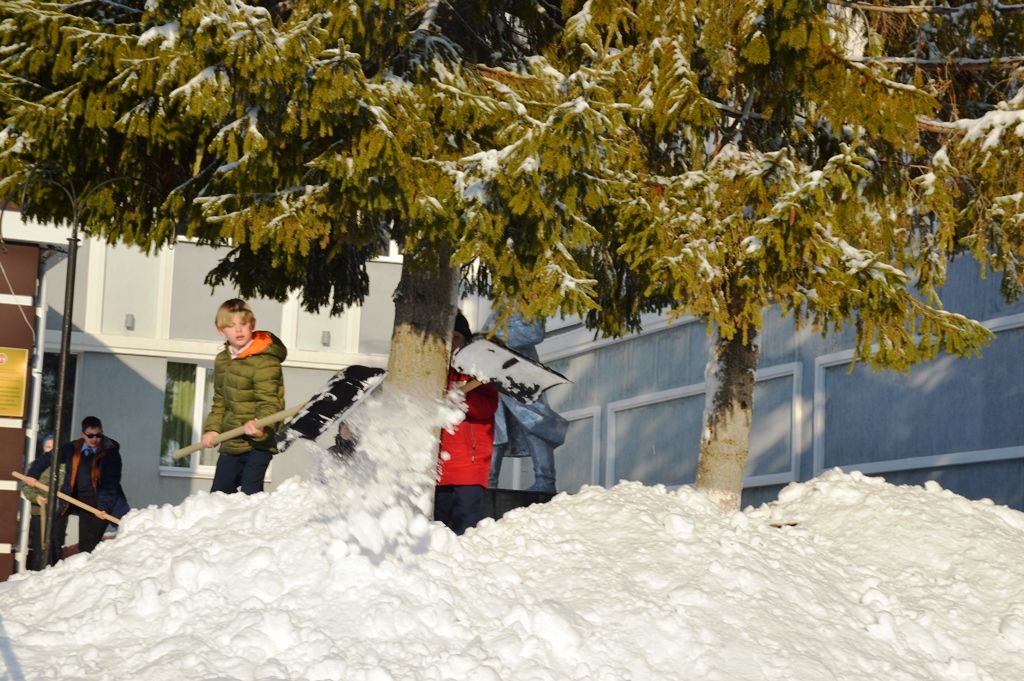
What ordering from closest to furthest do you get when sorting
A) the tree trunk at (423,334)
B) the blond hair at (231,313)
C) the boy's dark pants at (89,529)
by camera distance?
the blond hair at (231,313) < the tree trunk at (423,334) < the boy's dark pants at (89,529)

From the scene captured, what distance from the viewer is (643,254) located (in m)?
7.83

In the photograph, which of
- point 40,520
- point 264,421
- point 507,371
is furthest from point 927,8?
point 40,520

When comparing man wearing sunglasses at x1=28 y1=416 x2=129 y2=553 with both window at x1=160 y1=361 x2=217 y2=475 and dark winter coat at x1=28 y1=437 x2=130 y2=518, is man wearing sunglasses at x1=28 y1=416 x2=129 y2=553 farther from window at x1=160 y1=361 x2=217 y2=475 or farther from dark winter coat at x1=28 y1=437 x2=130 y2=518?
window at x1=160 y1=361 x2=217 y2=475

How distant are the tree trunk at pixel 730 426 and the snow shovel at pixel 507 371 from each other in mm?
1412

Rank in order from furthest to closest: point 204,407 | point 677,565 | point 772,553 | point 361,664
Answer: point 204,407 → point 772,553 → point 677,565 → point 361,664

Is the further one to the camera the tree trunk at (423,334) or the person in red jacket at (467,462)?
the tree trunk at (423,334)

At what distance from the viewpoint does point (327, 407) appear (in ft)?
26.9

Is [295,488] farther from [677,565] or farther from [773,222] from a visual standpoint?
[773,222]

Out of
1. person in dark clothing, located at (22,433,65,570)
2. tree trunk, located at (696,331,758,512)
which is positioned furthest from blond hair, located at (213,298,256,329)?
person in dark clothing, located at (22,433,65,570)

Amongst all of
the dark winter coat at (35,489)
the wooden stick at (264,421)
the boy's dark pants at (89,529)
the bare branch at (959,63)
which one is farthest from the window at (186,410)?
the bare branch at (959,63)

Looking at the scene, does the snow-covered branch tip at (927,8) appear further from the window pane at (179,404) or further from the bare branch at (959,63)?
the window pane at (179,404)

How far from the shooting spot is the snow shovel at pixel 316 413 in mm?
8070

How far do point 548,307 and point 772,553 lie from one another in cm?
164

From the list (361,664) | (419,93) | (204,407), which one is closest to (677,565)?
(361,664)
